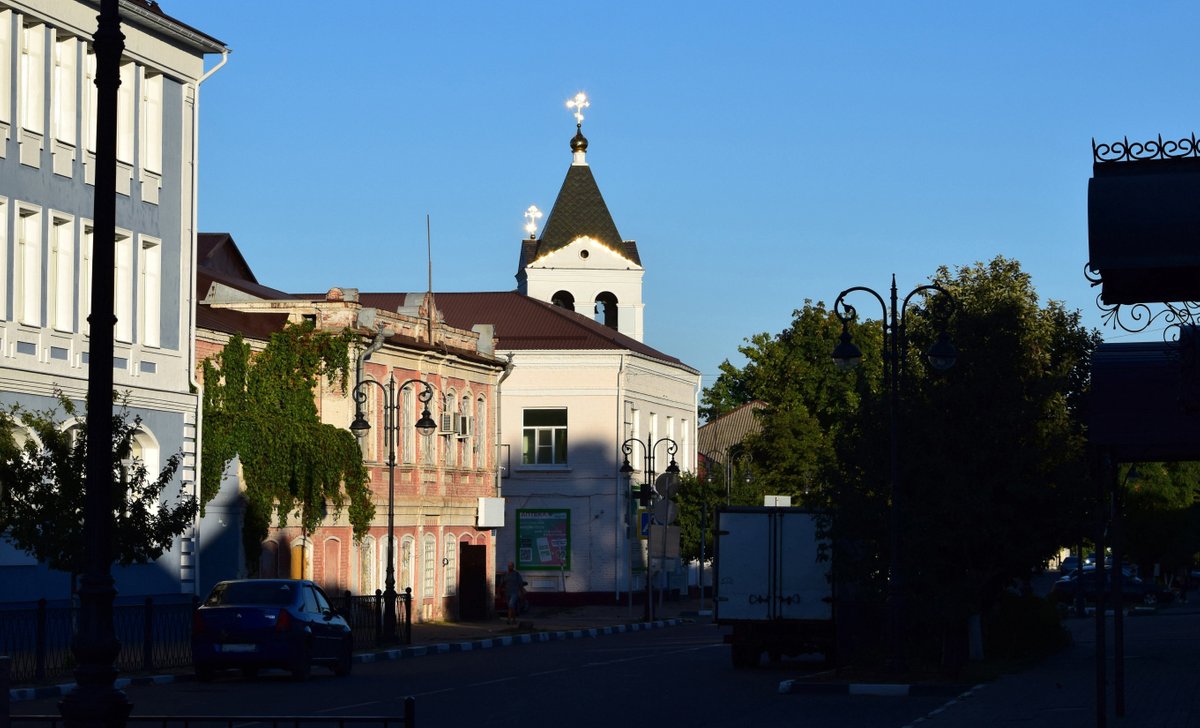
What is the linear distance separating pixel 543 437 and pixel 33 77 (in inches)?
1491

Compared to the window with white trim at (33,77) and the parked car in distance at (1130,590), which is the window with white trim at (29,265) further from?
the parked car in distance at (1130,590)

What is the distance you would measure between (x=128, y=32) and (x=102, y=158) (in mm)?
28520

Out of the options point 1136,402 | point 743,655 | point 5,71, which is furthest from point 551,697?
point 5,71

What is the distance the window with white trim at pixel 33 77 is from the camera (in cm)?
3728

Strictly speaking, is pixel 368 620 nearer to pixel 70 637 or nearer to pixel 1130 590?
pixel 70 637

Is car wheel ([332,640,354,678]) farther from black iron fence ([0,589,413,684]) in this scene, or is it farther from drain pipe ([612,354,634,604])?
drain pipe ([612,354,634,604])

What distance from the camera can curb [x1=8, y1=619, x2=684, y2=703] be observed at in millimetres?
26859

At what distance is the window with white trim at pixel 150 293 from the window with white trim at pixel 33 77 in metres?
4.36

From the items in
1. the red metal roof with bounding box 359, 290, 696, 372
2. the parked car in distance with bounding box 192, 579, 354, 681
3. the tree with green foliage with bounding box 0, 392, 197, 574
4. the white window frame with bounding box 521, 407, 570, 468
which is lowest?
the parked car in distance with bounding box 192, 579, 354, 681

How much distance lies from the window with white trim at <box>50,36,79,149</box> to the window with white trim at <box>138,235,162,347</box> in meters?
3.30

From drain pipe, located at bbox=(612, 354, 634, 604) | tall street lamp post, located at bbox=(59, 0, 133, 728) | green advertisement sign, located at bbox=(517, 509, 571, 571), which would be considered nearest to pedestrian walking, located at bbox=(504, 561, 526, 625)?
green advertisement sign, located at bbox=(517, 509, 571, 571)

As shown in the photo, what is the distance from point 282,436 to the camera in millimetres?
45781

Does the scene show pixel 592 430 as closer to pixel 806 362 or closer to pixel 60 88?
pixel 806 362

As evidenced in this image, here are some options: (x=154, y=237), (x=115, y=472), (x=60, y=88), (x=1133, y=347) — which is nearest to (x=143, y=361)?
(x=154, y=237)
